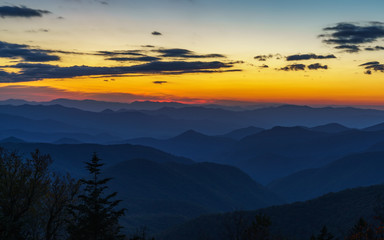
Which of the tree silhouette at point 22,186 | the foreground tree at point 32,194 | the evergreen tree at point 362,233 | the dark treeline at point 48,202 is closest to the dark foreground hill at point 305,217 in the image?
the evergreen tree at point 362,233

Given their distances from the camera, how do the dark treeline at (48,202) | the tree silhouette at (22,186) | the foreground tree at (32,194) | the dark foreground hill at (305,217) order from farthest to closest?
the dark foreground hill at (305,217)
the foreground tree at (32,194)
the tree silhouette at (22,186)
the dark treeline at (48,202)

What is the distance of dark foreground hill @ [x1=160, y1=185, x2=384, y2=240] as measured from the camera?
116 meters

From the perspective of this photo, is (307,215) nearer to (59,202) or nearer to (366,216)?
(366,216)

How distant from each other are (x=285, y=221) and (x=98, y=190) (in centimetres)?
11090

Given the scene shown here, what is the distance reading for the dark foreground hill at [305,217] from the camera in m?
116

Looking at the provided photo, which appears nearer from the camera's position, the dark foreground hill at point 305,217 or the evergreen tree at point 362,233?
the evergreen tree at point 362,233

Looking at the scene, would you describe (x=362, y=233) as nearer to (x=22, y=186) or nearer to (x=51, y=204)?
(x=51, y=204)

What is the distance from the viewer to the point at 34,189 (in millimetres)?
37281

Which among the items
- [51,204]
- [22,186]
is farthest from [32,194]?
[51,204]

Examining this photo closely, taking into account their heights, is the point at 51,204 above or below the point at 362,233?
above

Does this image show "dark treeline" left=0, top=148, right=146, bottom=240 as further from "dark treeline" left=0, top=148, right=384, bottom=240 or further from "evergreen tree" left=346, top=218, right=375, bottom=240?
"evergreen tree" left=346, top=218, right=375, bottom=240

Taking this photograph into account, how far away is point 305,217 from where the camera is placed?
424ft

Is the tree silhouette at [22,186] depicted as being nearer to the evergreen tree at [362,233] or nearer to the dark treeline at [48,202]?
the dark treeline at [48,202]

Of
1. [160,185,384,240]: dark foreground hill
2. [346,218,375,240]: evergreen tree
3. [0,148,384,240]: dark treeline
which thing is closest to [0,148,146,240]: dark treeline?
[0,148,384,240]: dark treeline
